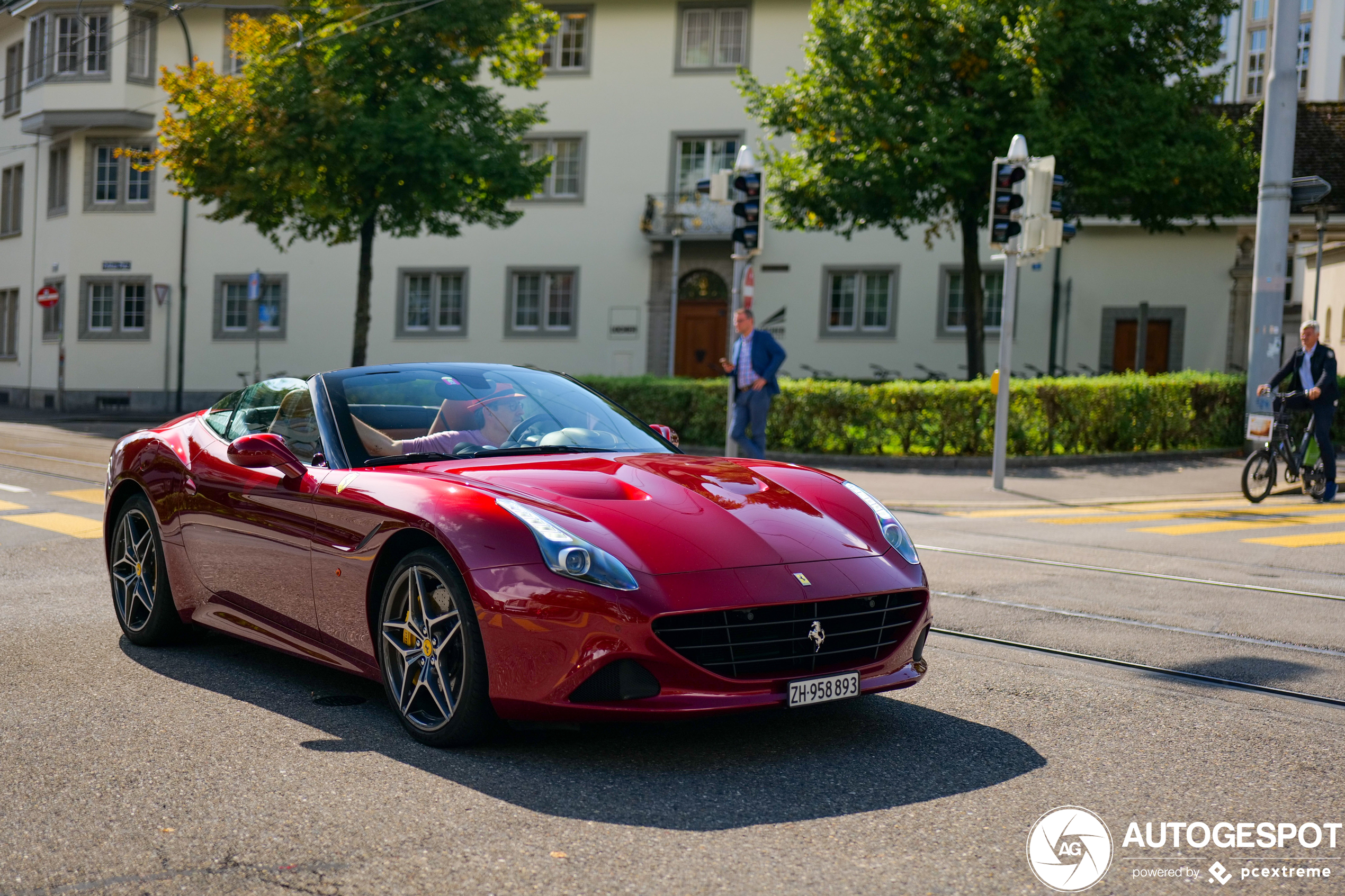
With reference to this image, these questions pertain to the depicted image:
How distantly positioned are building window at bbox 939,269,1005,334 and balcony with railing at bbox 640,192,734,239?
5214mm

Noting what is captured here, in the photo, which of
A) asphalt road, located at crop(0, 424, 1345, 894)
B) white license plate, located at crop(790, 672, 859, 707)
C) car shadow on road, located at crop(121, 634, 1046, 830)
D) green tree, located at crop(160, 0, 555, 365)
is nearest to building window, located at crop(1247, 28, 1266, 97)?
green tree, located at crop(160, 0, 555, 365)

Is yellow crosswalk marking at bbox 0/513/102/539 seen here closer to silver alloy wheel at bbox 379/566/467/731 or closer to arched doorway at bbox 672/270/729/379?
silver alloy wheel at bbox 379/566/467/731

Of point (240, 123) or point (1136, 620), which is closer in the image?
point (1136, 620)

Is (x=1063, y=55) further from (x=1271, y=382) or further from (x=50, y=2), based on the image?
(x=50, y=2)

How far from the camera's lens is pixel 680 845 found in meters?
3.64

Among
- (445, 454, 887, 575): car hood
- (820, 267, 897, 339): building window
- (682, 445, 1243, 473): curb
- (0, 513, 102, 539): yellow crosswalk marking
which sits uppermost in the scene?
(820, 267, 897, 339): building window

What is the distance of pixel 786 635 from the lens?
437 centimetres

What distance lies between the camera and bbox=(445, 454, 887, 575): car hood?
4.37 meters

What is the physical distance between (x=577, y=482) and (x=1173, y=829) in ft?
7.10

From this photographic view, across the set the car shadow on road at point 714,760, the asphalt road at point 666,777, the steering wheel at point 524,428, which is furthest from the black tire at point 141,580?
the steering wheel at point 524,428

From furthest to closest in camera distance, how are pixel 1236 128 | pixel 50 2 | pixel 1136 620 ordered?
pixel 50 2 → pixel 1236 128 → pixel 1136 620

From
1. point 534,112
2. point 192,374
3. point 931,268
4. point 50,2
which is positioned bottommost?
point 192,374

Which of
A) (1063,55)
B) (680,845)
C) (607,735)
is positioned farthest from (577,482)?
(1063,55)

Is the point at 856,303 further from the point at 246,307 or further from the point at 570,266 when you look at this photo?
the point at 246,307
